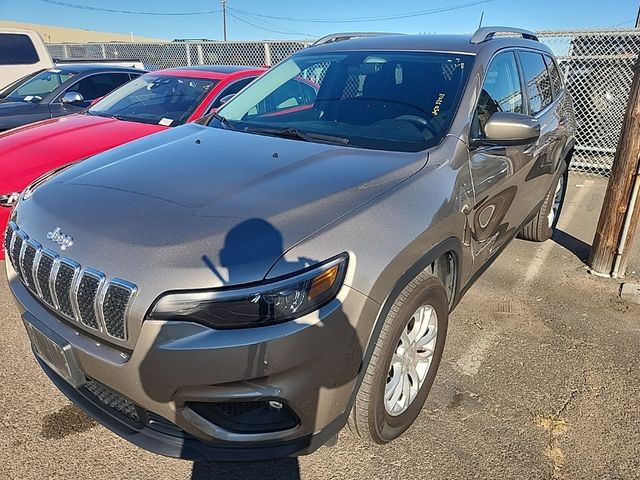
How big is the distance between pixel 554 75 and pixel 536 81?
685mm

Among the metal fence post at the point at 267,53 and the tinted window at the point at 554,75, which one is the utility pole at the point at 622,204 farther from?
the metal fence post at the point at 267,53

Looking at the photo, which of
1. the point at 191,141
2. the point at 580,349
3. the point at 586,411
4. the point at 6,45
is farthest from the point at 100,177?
the point at 6,45

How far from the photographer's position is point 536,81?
3.85m

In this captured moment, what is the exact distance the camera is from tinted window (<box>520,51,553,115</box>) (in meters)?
3.66

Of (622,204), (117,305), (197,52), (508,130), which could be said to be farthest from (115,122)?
(197,52)

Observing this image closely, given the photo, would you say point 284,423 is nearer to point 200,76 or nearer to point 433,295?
point 433,295

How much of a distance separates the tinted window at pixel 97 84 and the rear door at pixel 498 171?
626 centimetres

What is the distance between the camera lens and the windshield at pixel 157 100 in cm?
488

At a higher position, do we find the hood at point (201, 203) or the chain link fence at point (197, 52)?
the hood at point (201, 203)

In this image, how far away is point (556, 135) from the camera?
13.3 ft

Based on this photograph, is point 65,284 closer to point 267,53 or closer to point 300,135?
point 300,135

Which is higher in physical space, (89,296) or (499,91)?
(499,91)

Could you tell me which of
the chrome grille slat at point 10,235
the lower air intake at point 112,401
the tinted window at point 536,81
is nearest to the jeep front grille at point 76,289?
the chrome grille slat at point 10,235

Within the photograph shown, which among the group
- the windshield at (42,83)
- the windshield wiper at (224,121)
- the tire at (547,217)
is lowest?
the tire at (547,217)
